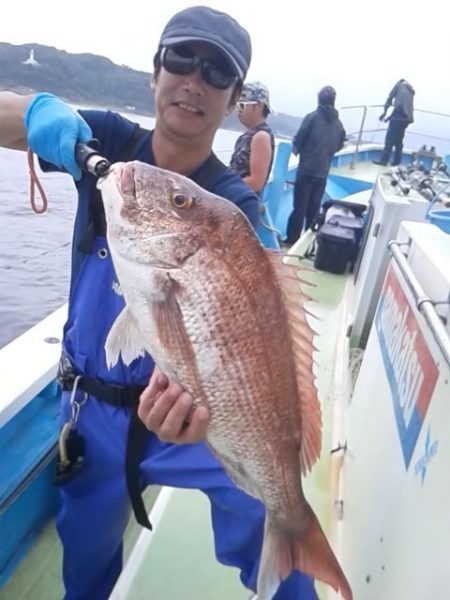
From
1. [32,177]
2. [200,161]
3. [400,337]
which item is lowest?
[400,337]

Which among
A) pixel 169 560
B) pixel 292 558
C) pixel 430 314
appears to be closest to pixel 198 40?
Result: pixel 430 314

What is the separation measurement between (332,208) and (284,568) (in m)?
5.87

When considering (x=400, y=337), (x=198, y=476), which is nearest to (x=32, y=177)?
(x=198, y=476)

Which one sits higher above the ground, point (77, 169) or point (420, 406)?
point (77, 169)

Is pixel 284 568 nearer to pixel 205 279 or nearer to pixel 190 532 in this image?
pixel 205 279

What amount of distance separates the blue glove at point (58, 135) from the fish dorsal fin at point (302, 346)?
0.71m

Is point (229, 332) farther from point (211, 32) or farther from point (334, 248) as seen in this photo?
→ point (334, 248)

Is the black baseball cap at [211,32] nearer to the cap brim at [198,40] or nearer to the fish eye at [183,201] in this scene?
the cap brim at [198,40]

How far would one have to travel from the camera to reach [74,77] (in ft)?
111

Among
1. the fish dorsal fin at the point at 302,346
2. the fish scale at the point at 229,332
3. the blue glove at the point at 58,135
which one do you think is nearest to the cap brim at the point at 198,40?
the blue glove at the point at 58,135

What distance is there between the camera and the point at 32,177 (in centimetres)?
170

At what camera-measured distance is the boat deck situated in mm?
2051

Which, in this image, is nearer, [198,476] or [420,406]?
[420,406]

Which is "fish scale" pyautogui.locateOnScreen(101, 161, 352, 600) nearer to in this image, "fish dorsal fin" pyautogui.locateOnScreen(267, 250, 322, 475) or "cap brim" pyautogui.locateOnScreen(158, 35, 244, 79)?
"fish dorsal fin" pyautogui.locateOnScreen(267, 250, 322, 475)
